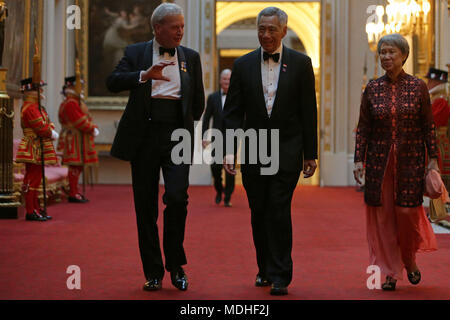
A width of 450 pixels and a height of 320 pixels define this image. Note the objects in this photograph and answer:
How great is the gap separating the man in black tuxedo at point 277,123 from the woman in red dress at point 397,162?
0.43 metres

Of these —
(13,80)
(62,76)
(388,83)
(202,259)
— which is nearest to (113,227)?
(202,259)

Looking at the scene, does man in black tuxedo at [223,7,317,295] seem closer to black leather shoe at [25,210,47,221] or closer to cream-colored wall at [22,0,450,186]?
black leather shoe at [25,210,47,221]

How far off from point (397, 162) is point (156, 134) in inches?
57.1

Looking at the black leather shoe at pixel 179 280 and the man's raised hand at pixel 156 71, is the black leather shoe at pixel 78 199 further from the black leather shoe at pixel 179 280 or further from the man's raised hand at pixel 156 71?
the man's raised hand at pixel 156 71

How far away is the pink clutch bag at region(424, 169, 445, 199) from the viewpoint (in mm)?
4227

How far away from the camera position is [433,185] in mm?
4230

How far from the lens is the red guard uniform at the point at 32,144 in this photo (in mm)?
8203

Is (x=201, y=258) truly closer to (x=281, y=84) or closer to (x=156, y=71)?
(x=281, y=84)

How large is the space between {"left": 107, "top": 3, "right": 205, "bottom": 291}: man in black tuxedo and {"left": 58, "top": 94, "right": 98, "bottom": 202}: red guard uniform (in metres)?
6.30

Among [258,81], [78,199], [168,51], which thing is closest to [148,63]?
[168,51]

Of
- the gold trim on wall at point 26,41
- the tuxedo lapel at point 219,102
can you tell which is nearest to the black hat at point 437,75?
the tuxedo lapel at point 219,102

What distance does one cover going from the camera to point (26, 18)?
1156cm

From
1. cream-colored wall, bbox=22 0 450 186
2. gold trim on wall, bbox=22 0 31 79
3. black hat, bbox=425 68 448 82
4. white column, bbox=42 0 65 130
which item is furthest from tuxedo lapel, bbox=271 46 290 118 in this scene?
cream-colored wall, bbox=22 0 450 186
